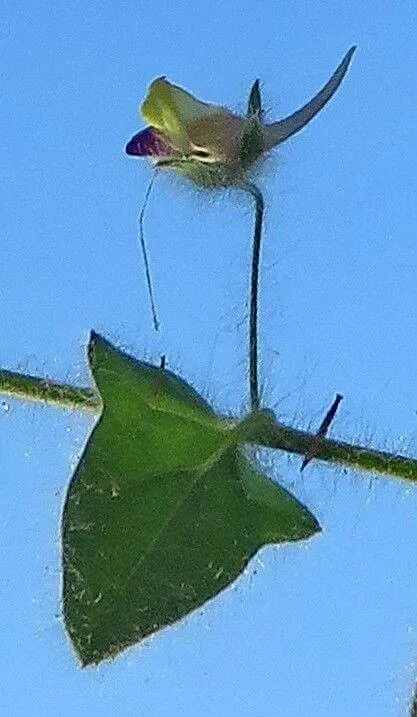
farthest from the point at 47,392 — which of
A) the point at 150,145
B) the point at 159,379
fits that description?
the point at 150,145

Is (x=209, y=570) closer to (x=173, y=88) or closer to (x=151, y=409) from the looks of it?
(x=151, y=409)

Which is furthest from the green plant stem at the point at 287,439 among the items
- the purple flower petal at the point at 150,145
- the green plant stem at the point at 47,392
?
the purple flower petal at the point at 150,145

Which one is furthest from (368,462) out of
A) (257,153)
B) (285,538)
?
(257,153)

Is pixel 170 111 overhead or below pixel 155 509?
overhead

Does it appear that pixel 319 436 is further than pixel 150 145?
No

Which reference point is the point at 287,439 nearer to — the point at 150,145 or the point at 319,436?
the point at 319,436
